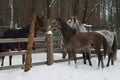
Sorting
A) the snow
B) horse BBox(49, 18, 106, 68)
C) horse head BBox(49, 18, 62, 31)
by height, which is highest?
horse head BBox(49, 18, 62, 31)

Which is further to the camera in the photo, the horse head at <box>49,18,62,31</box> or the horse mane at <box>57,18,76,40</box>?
the horse mane at <box>57,18,76,40</box>

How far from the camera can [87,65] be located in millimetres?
12070

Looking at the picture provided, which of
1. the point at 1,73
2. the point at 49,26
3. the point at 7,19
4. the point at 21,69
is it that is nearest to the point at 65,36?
the point at 49,26

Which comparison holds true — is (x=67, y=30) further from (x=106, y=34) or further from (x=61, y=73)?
(x=61, y=73)

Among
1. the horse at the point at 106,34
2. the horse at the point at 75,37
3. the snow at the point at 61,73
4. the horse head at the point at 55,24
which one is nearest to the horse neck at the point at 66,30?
the horse at the point at 75,37

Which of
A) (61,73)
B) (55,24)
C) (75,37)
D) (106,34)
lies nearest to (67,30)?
(75,37)

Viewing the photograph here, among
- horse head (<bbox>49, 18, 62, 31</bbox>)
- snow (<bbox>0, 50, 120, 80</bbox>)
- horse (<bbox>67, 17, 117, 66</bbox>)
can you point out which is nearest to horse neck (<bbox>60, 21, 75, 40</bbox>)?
horse head (<bbox>49, 18, 62, 31</bbox>)

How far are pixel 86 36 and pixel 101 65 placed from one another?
4.23ft

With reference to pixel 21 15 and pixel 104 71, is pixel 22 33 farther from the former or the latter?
pixel 21 15

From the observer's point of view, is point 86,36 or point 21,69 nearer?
point 21,69

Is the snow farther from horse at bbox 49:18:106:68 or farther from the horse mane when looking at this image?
the horse mane

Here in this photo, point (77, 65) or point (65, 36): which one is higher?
point (65, 36)

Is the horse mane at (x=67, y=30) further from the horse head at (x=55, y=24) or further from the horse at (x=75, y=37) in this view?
the horse head at (x=55, y=24)

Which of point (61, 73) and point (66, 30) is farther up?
point (66, 30)
